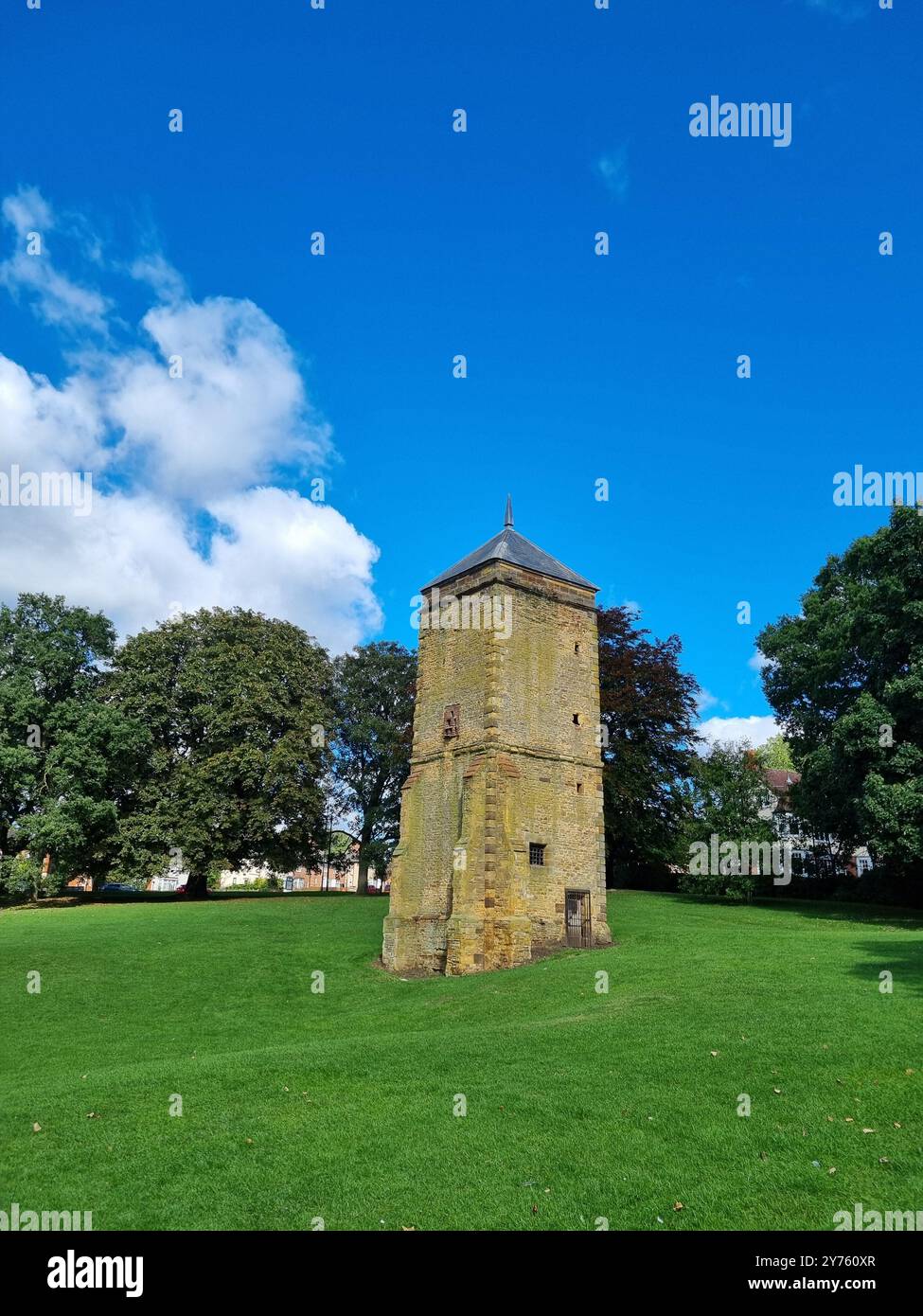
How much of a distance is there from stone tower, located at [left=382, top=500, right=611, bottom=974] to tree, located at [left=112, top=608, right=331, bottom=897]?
1813 cm

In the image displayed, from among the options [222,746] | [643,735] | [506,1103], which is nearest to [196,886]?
[222,746]

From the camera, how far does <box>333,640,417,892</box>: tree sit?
56094 millimetres

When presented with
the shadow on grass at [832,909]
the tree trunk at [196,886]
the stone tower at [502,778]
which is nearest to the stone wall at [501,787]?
the stone tower at [502,778]

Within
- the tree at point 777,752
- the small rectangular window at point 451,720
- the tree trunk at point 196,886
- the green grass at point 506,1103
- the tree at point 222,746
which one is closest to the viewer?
the green grass at point 506,1103

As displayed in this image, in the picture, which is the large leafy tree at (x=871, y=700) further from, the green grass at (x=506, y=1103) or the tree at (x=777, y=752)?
the tree at (x=777, y=752)

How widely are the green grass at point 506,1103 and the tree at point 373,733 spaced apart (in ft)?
109

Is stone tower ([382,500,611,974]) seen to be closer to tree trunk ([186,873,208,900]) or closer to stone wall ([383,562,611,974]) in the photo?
stone wall ([383,562,611,974])

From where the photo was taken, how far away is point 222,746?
48094 mm

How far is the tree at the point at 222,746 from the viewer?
4562 centimetres

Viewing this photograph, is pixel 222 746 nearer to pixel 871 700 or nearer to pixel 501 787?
pixel 501 787

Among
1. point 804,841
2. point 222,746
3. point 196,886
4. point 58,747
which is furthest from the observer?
point 196,886

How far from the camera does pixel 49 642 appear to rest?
151ft

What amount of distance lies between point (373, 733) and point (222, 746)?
35.9 feet

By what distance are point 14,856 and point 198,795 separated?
29.2ft
